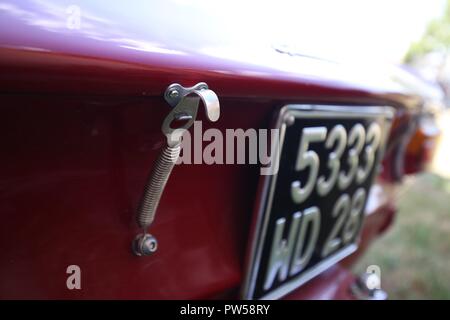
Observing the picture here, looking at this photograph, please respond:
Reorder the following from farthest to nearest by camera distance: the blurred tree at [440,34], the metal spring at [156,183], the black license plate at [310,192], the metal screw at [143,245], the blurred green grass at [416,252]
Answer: the blurred tree at [440,34]
the blurred green grass at [416,252]
the black license plate at [310,192]
the metal screw at [143,245]
the metal spring at [156,183]

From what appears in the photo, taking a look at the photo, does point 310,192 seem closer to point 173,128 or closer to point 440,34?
point 173,128

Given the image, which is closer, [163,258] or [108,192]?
[108,192]

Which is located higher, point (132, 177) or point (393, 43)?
point (393, 43)

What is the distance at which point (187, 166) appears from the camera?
809mm

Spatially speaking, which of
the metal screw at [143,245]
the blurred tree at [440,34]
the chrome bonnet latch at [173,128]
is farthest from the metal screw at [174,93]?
the blurred tree at [440,34]

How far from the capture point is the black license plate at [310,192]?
2.97 feet

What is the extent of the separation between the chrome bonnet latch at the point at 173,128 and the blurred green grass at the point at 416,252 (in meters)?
1.43

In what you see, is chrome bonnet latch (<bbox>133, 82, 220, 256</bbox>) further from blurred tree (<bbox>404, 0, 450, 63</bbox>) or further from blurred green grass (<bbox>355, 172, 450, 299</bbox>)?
blurred tree (<bbox>404, 0, 450, 63</bbox>)

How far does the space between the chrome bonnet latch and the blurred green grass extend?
143cm

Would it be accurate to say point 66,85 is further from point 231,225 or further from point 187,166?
point 231,225

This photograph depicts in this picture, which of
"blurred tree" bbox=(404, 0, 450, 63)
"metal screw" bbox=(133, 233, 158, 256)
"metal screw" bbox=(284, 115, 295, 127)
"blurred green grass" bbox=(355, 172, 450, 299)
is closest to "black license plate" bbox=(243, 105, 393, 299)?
"metal screw" bbox=(284, 115, 295, 127)

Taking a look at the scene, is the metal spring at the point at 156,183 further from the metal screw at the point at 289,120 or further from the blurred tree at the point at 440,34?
the blurred tree at the point at 440,34
